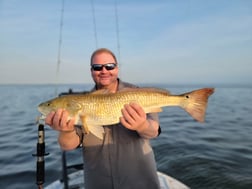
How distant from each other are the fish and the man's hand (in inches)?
2.9

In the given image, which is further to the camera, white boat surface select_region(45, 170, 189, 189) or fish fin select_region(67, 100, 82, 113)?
white boat surface select_region(45, 170, 189, 189)

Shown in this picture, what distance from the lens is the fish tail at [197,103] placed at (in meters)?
3.79

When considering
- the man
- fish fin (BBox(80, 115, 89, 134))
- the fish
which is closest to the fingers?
the fish

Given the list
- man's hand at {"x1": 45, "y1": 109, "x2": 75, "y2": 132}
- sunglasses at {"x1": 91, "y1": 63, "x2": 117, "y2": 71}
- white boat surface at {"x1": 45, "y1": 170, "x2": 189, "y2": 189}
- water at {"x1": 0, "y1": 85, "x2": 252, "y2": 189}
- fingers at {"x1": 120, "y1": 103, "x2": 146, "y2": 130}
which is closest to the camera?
fingers at {"x1": 120, "y1": 103, "x2": 146, "y2": 130}

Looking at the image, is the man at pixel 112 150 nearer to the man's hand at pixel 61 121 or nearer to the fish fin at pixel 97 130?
the man's hand at pixel 61 121

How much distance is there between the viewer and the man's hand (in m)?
3.64

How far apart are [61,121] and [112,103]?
0.75m

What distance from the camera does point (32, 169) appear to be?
10.1m

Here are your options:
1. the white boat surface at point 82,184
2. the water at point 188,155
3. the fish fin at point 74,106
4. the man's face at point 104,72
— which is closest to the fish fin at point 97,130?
the fish fin at point 74,106

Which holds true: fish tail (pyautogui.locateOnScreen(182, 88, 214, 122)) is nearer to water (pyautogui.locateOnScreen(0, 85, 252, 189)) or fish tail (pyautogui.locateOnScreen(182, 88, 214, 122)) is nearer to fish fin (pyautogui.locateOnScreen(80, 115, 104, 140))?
fish fin (pyautogui.locateOnScreen(80, 115, 104, 140))

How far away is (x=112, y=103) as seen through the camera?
12.1ft

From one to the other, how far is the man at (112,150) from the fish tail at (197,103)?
0.55m

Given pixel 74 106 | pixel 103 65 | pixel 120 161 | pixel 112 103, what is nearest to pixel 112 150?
pixel 120 161

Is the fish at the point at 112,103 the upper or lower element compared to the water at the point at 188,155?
upper
